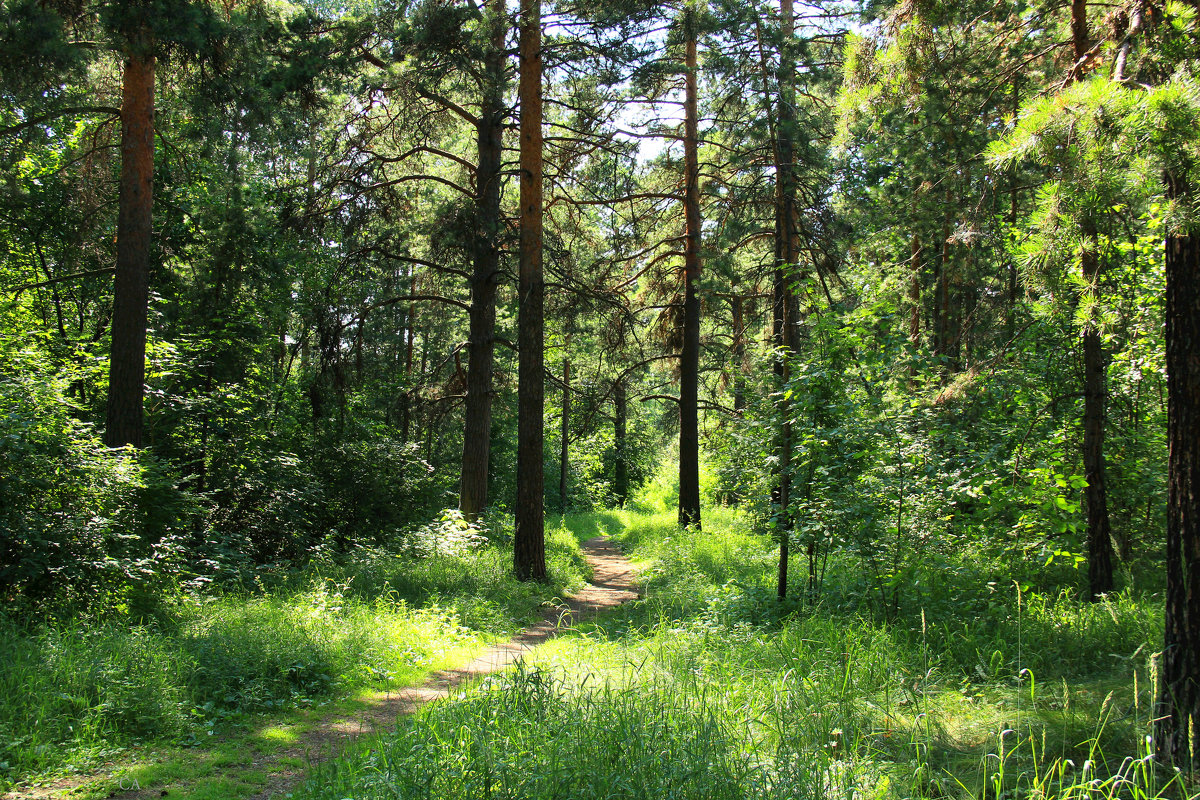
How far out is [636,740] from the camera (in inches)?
138

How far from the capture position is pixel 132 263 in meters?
8.73

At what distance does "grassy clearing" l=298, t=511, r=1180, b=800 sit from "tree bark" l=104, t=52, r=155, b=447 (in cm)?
633

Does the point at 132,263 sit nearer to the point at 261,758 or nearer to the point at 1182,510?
the point at 261,758

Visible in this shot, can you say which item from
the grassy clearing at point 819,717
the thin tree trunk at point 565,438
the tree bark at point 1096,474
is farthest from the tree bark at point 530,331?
the thin tree trunk at point 565,438

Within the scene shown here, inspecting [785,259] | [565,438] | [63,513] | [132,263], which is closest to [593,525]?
[565,438]

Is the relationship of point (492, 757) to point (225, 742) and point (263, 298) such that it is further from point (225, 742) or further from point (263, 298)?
point (263, 298)

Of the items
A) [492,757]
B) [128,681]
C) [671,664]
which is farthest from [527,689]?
[128,681]

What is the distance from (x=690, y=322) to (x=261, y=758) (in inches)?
494

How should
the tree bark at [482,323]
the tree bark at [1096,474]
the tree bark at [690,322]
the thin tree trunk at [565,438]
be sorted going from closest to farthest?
the tree bark at [1096,474] → the tree bark at [482,323] → the tree bark at [690,322] → the thin tree trunk at [565,438]

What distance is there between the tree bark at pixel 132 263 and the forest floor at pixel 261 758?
17.6 ft

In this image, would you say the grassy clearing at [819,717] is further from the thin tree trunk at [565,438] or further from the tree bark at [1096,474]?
the thin tree trunk at [565,438]

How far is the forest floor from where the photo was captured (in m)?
3.83

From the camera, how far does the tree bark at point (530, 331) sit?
10852mm

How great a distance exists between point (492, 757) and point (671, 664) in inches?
87.8
